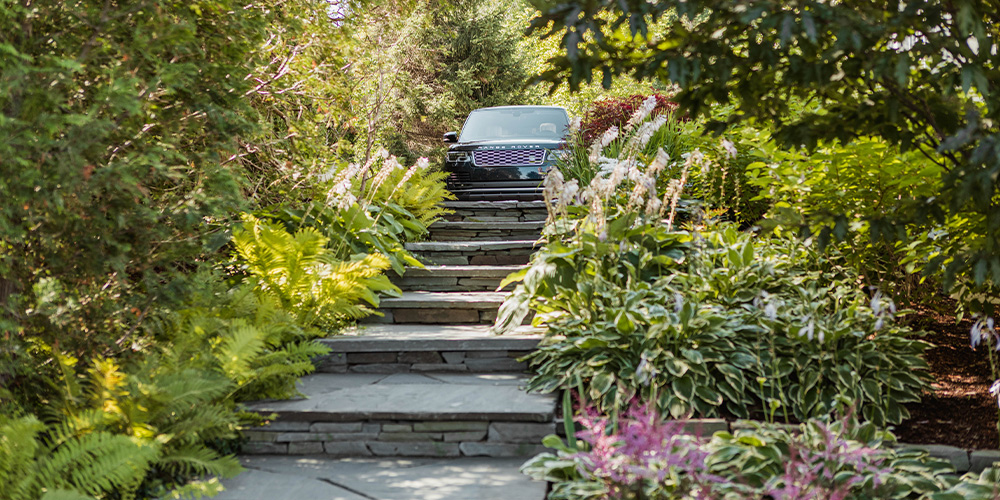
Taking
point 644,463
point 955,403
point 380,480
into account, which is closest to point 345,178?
point 380,480

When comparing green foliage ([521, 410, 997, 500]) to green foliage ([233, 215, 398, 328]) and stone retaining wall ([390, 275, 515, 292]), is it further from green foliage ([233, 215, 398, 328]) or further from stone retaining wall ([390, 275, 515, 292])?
stone retaining wall ([390, 275, 515, 292])

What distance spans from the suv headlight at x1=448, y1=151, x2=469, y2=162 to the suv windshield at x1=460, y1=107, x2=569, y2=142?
1.25 feet

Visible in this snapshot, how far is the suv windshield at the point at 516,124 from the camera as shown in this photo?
30.0 ft

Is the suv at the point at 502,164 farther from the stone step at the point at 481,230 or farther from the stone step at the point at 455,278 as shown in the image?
the stone step at the point at 455,278

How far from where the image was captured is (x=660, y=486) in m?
2.52

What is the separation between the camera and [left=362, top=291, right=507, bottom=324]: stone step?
204 inches

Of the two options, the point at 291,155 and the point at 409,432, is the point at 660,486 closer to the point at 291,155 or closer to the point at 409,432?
the point at 409,432

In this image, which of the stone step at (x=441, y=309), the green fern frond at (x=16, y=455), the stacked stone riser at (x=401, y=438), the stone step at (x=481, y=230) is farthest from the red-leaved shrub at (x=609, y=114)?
the green fern frond at (x=16, y=455)

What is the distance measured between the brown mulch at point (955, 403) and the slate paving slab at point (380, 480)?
6.07 feet

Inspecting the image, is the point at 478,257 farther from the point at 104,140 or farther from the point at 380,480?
the point at 104,140

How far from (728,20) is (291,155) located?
363 centimetres

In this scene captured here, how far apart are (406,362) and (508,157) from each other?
447 cm

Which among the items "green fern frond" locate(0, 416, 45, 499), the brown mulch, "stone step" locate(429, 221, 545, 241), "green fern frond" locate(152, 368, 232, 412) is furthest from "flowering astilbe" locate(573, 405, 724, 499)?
"stone step" locate(429, 221, 545, 241)

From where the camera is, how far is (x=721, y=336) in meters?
3.67
